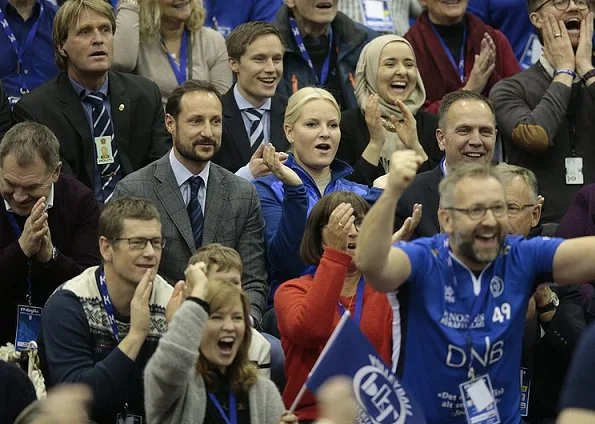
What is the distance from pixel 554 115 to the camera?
8781mm

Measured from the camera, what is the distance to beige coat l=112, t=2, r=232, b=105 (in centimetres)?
909

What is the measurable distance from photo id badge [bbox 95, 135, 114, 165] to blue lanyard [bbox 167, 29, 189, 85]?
3.42ft

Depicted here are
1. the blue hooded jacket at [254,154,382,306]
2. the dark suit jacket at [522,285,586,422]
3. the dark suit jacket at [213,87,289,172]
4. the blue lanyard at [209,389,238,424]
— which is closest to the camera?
the blue lanyard at [209,389,238,424]

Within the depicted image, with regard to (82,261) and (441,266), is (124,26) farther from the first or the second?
(441,266)

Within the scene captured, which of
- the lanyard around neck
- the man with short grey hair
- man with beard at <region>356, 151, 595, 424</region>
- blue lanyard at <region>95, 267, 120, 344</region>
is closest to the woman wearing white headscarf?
the lanyard around neck

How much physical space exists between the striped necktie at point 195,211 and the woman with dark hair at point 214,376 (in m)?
1.71

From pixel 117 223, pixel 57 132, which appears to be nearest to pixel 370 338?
pixel 117 223

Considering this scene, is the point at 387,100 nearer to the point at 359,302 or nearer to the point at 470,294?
the point at 359,302

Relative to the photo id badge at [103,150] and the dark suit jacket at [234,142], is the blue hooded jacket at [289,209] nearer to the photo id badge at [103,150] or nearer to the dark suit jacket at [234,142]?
the dark suit jacket at [234,142]

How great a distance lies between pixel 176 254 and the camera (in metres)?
7.64

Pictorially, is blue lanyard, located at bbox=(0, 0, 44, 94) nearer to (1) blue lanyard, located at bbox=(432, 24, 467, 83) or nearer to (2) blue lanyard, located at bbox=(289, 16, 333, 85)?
(2) blue lanyard, located at bbox=(289, 16, 333, 85)

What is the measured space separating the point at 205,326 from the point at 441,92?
4202mm

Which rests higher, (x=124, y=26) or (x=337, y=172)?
(x=124, y=26)

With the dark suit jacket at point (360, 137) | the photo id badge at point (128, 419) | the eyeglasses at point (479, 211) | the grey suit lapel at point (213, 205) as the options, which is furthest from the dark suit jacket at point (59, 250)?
the eyeglasses at point (479, 211)
